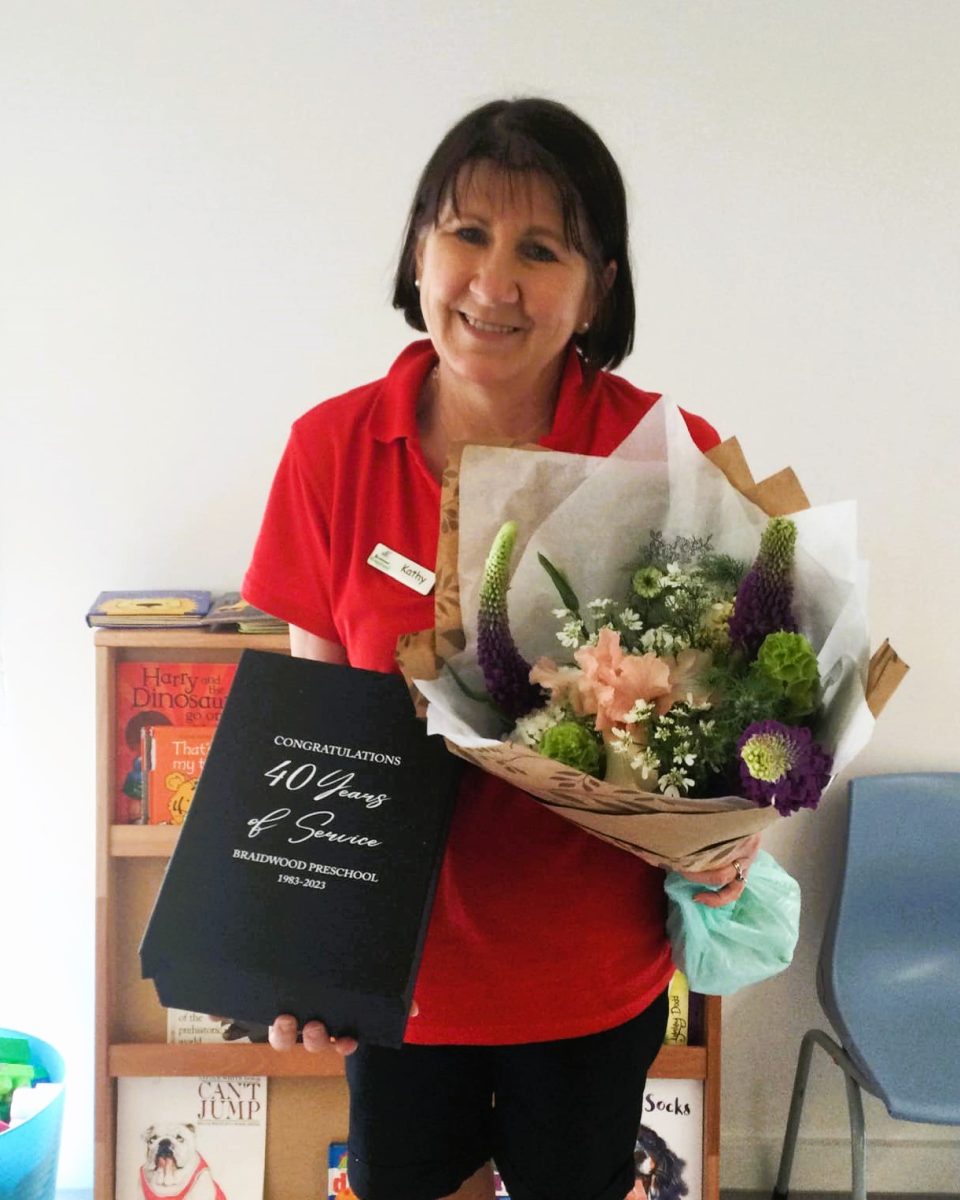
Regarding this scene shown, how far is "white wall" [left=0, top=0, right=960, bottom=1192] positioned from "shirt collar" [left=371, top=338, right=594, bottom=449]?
A: 0.85 m

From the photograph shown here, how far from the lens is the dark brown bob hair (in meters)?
1.03

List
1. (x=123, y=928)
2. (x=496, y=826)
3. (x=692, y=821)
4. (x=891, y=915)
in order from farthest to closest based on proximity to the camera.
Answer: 1. (x=891, y=915)
2. (x=123, y=928)
3. (x=496, y=826)
4. (x=692, y=821)

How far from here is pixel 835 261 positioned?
2.00 metres

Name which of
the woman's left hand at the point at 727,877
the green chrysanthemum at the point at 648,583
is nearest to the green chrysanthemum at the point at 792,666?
the green chrysanthemum at the point at 648,583

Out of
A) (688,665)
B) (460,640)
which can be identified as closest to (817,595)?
(688,665)

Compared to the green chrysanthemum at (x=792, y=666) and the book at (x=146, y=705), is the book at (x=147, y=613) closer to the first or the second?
the book at (x=146, y=705)

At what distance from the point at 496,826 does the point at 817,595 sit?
41 cm

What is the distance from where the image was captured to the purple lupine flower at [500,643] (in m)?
0.88

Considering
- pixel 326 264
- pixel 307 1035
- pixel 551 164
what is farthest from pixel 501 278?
pixel 326 264

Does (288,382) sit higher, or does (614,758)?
(288,382)

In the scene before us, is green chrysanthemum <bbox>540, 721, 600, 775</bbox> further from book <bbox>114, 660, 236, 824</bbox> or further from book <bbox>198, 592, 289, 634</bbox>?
book <bbox>114, 660, 236, 824</bbox>

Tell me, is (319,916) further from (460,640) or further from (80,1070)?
(80,1070)

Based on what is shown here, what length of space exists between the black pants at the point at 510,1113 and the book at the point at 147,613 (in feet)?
2.87

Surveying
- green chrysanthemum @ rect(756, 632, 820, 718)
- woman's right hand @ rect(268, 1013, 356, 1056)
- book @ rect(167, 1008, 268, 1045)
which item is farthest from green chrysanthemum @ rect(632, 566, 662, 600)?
book @ rect(167, 1008, 268, 1045)
